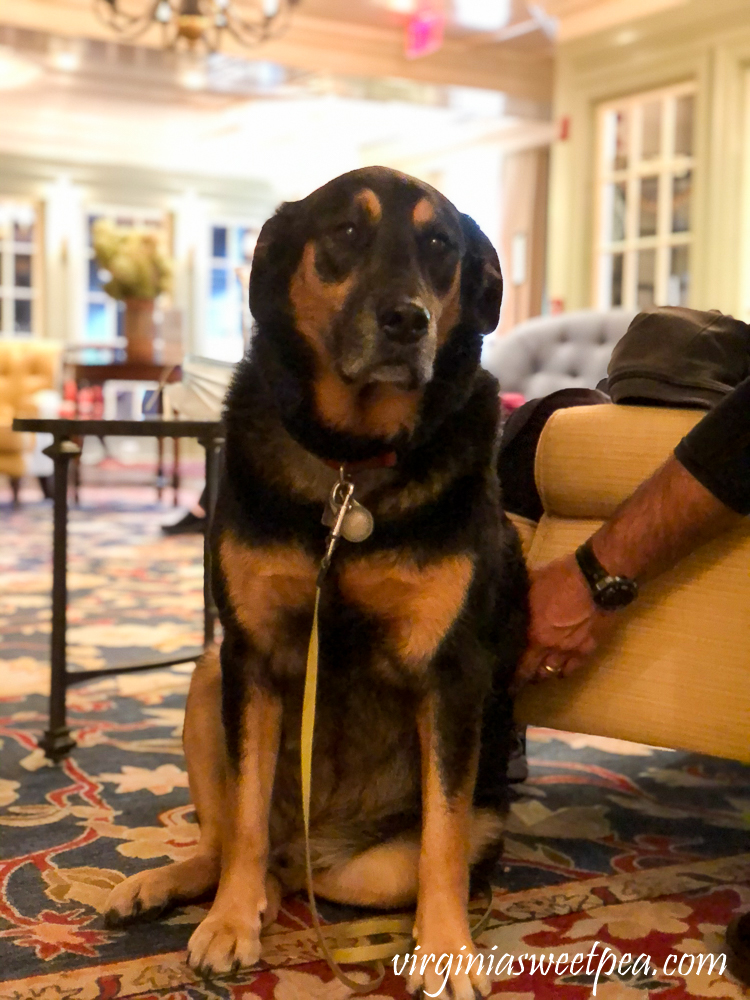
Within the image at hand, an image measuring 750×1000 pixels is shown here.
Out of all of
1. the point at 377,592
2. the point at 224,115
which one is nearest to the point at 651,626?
the point at 377,592

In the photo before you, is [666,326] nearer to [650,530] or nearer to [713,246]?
[650,530]

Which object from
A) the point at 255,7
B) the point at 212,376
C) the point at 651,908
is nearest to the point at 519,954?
the point at 651,908

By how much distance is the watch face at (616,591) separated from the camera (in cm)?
133

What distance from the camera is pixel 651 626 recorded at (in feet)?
4.68

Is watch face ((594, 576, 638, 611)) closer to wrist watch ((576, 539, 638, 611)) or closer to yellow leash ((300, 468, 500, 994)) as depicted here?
wrist watch ((576, 539, 638, 611))

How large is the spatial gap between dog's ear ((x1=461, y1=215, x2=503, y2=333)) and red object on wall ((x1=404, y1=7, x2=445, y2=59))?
16.7 ft

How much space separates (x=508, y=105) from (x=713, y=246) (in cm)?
253

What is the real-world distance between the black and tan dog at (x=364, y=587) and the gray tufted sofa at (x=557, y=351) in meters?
2.65

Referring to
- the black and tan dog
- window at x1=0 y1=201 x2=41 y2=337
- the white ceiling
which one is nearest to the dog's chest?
the black and tan dog

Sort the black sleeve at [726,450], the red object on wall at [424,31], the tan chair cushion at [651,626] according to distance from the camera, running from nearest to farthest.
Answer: the black sleeve at [726,450] < the tan chair cushion at [651,626] < the red object on wall at [424,31]

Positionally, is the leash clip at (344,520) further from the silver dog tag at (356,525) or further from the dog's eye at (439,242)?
the dog's eye at (439,242)

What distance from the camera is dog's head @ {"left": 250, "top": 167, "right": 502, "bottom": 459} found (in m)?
1.24

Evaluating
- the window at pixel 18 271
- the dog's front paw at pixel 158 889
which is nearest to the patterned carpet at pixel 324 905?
the dog's front paw at pixel 158 889

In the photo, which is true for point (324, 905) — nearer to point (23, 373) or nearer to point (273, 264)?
point (273, 264)
